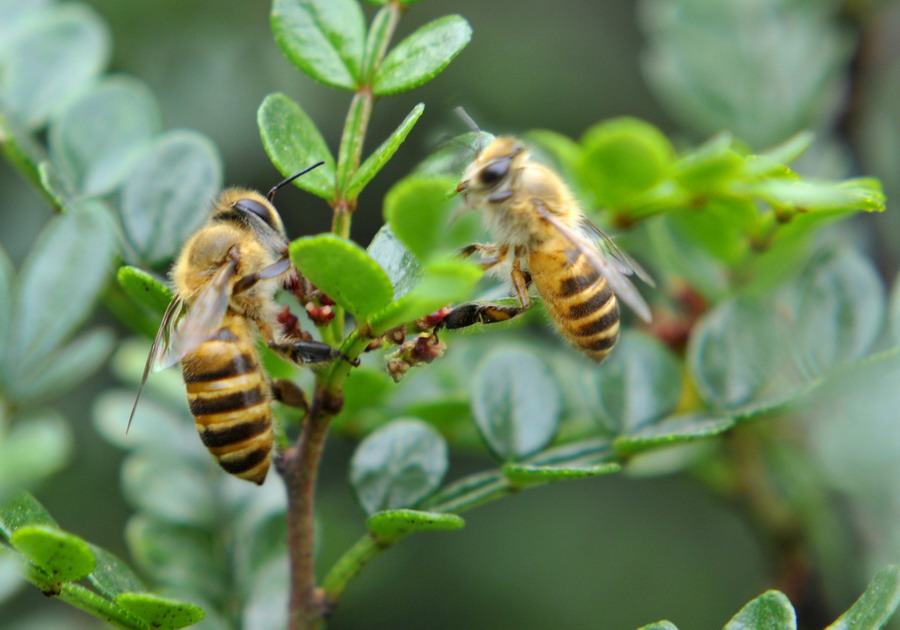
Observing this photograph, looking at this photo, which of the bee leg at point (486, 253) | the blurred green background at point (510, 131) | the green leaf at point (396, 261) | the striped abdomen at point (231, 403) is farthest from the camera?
the blurred green background at point (510, 131)

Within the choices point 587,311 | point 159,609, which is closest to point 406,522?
point 159,609

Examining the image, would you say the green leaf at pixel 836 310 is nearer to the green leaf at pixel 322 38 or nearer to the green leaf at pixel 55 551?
the green leaf at pixel 322 38

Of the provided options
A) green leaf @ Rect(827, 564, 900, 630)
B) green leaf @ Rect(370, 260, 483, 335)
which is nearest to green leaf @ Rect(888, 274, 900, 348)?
green leaf @ Rect(827, 564, 900, 630)

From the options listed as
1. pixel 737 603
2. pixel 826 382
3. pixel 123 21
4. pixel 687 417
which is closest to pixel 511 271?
pixel 687 417

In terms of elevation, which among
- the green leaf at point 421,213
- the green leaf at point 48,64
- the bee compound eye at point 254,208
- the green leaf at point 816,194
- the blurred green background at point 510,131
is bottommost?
the blurred green background at point 510,131

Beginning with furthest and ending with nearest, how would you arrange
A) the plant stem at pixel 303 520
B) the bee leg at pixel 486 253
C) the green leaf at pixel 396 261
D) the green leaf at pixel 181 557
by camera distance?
the bee leg at pixel 486 253
the green leaf at pixel 181 557
the plant stem at pixel 303 520
the green leaf at pixel 396 261

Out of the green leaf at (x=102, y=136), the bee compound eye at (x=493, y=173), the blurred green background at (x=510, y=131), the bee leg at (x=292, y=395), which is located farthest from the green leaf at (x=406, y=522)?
the blurred green background at (x=510, y=131)

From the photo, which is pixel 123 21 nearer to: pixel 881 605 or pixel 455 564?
pixel 455 564

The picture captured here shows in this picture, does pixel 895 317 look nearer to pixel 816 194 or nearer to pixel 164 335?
pixel 816 194
